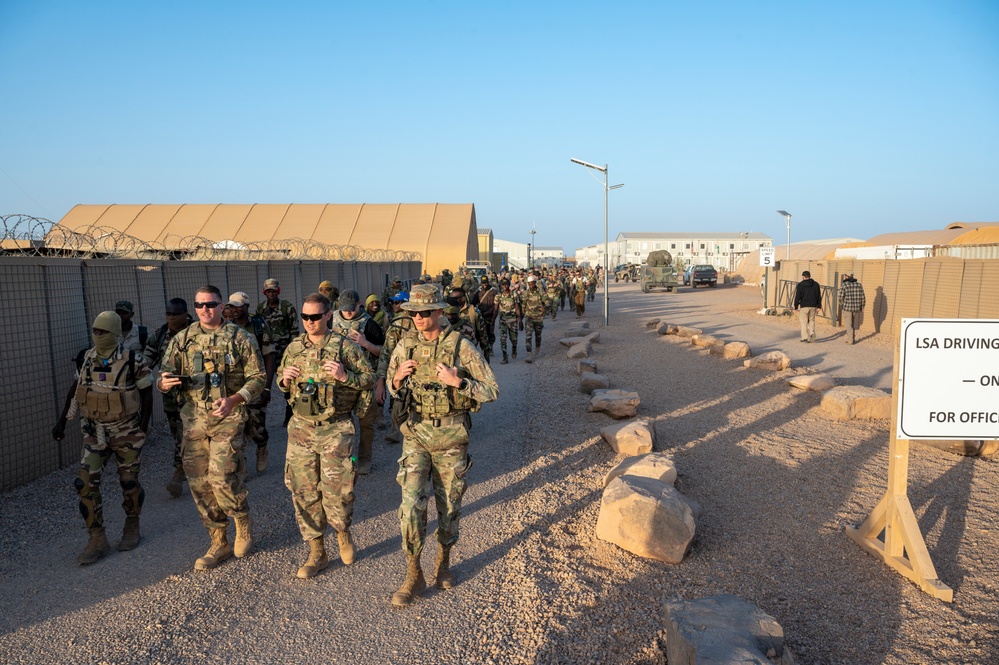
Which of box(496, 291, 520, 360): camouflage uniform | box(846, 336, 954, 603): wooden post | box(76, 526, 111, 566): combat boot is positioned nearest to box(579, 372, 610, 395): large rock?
box(496, 291, 520, 360): camouflage uniform

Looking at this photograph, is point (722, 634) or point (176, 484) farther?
point (176, 484)

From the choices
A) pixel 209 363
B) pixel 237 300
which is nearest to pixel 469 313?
pixel 237 300

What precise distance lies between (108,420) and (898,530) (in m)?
5.55

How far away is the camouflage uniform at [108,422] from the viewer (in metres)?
4.43

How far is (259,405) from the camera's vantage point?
5.82 m

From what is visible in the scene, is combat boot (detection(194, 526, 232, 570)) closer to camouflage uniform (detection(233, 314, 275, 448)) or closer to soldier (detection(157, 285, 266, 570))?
soldier (detection(157, 285, 266, 570))

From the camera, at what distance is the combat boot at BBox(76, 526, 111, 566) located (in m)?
4.40

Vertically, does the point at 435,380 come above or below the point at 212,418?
above

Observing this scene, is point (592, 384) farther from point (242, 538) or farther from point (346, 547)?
point (242, 538)

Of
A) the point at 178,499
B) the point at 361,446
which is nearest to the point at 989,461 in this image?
the point at 361,446

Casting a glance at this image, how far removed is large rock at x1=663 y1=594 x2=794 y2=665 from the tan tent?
39188 mm

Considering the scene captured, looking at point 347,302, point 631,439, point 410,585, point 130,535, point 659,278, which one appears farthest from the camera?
point 659,278

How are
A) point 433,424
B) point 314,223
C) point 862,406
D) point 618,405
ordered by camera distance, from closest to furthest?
1. point 433,424
2. point 862,406
3. point 618,405
4. point 314,223

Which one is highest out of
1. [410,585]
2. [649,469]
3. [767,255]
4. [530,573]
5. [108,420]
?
[767,255]
